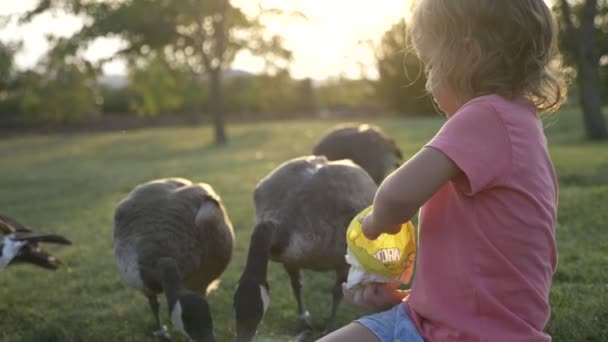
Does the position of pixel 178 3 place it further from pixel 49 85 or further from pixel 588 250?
pixel 588 250

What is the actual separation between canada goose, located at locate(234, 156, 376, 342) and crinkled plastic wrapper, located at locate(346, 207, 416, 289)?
49.8 inches

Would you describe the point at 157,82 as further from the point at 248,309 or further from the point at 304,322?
the point at 248,309

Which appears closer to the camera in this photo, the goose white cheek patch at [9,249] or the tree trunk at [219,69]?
the goose white cheek patch at [9,249]

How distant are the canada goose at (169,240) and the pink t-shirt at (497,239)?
197 cm

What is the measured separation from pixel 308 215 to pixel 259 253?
0.74 meters

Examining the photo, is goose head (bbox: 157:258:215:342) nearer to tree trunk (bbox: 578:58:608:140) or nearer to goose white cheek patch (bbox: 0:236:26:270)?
goose white cheek patch (bbox: 0:236:26:270)

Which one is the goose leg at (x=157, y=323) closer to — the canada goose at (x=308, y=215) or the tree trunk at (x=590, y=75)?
the canada goose at (x=308, y=215)

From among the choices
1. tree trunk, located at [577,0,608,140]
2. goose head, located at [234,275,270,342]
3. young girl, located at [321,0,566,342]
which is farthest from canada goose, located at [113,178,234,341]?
tree trunk, located at [577,0,608,140]

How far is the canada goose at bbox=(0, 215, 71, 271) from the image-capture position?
4.97 m

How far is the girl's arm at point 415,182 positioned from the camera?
215 centimetres

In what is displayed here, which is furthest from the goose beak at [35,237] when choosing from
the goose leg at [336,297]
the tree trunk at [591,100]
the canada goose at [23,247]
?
the tree trunk at [591,100]

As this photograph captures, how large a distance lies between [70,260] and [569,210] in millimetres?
5639

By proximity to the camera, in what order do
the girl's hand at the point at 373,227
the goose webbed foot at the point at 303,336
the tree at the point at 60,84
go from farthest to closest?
the tree at the point at 60,84 → the goose webbed foot at the point at 303,336 → the girl's hand at the point at 373,227

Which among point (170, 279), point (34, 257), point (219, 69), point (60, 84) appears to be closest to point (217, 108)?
point (219, 69)
